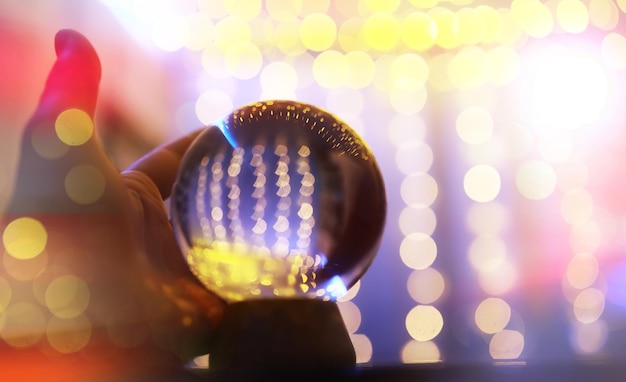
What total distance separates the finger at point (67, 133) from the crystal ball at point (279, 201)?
0.06m

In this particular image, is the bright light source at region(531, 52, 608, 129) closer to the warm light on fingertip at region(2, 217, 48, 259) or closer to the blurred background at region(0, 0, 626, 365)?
the blurred background at region(0, 0, 626, 365)

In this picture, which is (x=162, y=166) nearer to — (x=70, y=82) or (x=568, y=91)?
(x=70, y=82)

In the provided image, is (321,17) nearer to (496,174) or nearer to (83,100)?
(496,174)

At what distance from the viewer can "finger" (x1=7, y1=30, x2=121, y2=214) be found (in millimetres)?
361

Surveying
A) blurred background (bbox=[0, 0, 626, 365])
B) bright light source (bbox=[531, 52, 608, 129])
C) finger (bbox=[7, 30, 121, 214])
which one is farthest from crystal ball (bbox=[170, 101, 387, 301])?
bright light source (bbox=[531, 52, 608, 129])

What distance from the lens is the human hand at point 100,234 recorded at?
0.37 metres

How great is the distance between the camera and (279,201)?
350 mm

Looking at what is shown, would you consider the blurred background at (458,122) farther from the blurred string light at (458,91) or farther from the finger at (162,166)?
the finger at (162,166)

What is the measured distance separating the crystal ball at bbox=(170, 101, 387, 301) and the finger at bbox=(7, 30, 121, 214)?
0.06 metres

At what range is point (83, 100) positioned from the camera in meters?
0.37

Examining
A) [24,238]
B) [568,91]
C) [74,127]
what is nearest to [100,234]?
[74,127]

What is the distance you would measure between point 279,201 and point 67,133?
130 mm

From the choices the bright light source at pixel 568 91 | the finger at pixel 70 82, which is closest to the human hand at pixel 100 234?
the finger at pixel 70 82

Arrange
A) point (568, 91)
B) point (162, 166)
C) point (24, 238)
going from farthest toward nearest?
1. point (568, 91)
2. point (24, 238)
3. point (162, 166)
